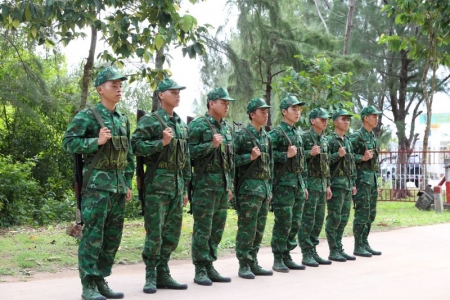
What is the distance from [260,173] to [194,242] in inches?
44.9

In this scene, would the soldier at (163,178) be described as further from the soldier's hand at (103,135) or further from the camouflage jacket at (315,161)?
the camouflage jacket at (315,161)

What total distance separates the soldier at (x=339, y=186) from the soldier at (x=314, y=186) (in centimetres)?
24

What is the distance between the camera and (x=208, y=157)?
6977 mm

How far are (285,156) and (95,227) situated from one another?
9.48ft

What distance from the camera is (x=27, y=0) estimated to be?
771cm

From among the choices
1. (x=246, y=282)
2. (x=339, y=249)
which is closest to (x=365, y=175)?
(x=339, y=249)

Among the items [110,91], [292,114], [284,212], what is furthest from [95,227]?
[292,114]

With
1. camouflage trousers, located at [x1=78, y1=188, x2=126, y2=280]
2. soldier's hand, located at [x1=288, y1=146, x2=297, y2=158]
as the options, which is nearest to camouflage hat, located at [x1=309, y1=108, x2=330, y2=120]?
soldier's hand, located at [x1=288, y1=146, x2=297, y2=158]

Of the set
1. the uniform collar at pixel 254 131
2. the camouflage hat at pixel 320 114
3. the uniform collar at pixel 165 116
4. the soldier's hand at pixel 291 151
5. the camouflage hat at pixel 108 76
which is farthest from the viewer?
the camouflage hat at pixel 320 114

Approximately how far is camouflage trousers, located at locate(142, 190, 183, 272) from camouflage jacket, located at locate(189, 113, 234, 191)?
530 mm

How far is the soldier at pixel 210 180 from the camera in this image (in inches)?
269

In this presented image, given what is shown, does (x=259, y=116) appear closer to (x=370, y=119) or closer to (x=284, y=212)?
(x=284, y=212)

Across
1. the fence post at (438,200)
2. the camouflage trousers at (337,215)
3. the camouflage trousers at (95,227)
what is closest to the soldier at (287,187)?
the camouflage trousers at (337,215)

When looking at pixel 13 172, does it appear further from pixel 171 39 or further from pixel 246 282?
pixel 246 282
